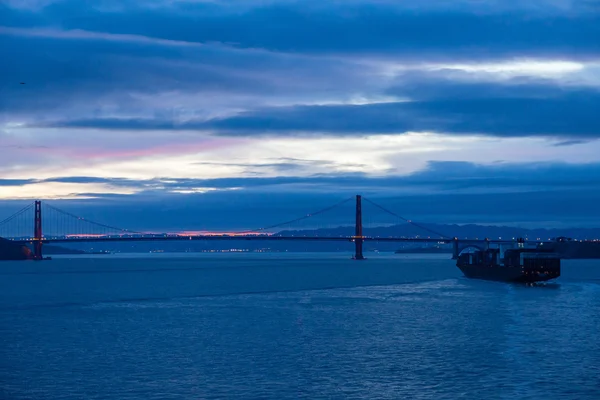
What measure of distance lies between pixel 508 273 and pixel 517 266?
48.5 inches

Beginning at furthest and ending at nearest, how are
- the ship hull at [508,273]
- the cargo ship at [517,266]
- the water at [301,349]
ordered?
the cargo ship at [517,266]
the ship hull at [508,273]
the water at [301,349]

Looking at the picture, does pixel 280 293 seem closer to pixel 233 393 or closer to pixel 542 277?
pixel 542 277


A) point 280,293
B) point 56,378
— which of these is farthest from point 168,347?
point 280,293

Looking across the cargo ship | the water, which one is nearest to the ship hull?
the cargo ship

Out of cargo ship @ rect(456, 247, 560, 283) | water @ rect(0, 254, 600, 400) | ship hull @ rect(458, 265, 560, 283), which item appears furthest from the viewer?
cargo ship @ rect(456, 247, 560, 283)

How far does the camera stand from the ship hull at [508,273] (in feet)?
283

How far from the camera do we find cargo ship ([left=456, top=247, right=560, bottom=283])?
87.0 meters

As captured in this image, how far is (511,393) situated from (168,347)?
14466 millimetres

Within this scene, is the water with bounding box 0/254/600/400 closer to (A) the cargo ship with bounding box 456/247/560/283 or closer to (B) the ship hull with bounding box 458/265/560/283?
(B) the ship hull with bounding box 458/265/560/283

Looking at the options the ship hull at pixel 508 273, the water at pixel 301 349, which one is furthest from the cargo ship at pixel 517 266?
the water at pixel 301 349

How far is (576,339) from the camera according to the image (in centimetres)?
3459

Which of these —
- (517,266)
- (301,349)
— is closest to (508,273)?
(517,266)

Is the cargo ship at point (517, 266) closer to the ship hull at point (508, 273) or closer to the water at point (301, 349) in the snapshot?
the ship hull at point (508, 273)

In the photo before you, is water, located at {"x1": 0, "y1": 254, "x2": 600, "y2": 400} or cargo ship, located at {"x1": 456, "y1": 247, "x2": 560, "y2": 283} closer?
water, located at {"x1": 0, "y1": 254, "x2": 600, "y2": 400}
